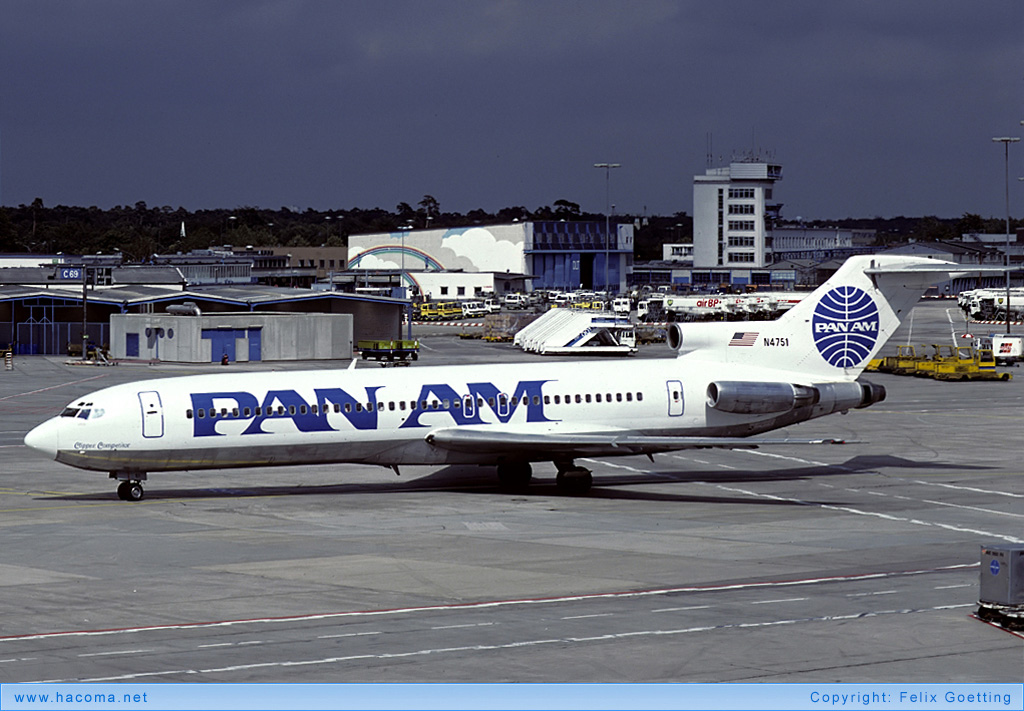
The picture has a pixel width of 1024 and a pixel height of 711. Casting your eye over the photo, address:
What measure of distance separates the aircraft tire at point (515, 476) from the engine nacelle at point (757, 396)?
20.7 feet

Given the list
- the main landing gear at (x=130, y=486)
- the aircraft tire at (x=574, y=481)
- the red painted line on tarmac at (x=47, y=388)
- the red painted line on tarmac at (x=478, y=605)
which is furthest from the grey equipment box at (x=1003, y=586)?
the red painted line on tarmac at (x=47, y=388)

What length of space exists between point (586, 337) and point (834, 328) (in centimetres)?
5952

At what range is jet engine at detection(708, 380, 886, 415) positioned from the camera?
40.4 metres

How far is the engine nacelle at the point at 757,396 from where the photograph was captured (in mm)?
40375

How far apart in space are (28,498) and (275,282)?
14324cm

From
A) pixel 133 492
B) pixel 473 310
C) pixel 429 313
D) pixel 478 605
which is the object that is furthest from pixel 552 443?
pixel 473 310

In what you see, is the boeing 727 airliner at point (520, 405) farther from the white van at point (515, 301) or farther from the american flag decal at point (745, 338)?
the white van at point (515, 301)

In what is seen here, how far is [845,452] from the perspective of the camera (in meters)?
48.8

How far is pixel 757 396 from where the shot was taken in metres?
40.5

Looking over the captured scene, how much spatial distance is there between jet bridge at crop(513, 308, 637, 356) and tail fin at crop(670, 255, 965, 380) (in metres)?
58.1

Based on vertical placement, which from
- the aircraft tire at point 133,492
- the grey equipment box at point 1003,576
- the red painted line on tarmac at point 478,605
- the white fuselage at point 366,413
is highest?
the white fuselage at point 366,413

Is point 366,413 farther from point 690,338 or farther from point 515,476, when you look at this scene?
point 690,338

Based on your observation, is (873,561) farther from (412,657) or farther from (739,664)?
(412,657)

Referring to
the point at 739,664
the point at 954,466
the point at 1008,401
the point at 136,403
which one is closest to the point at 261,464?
the point at 136,403
